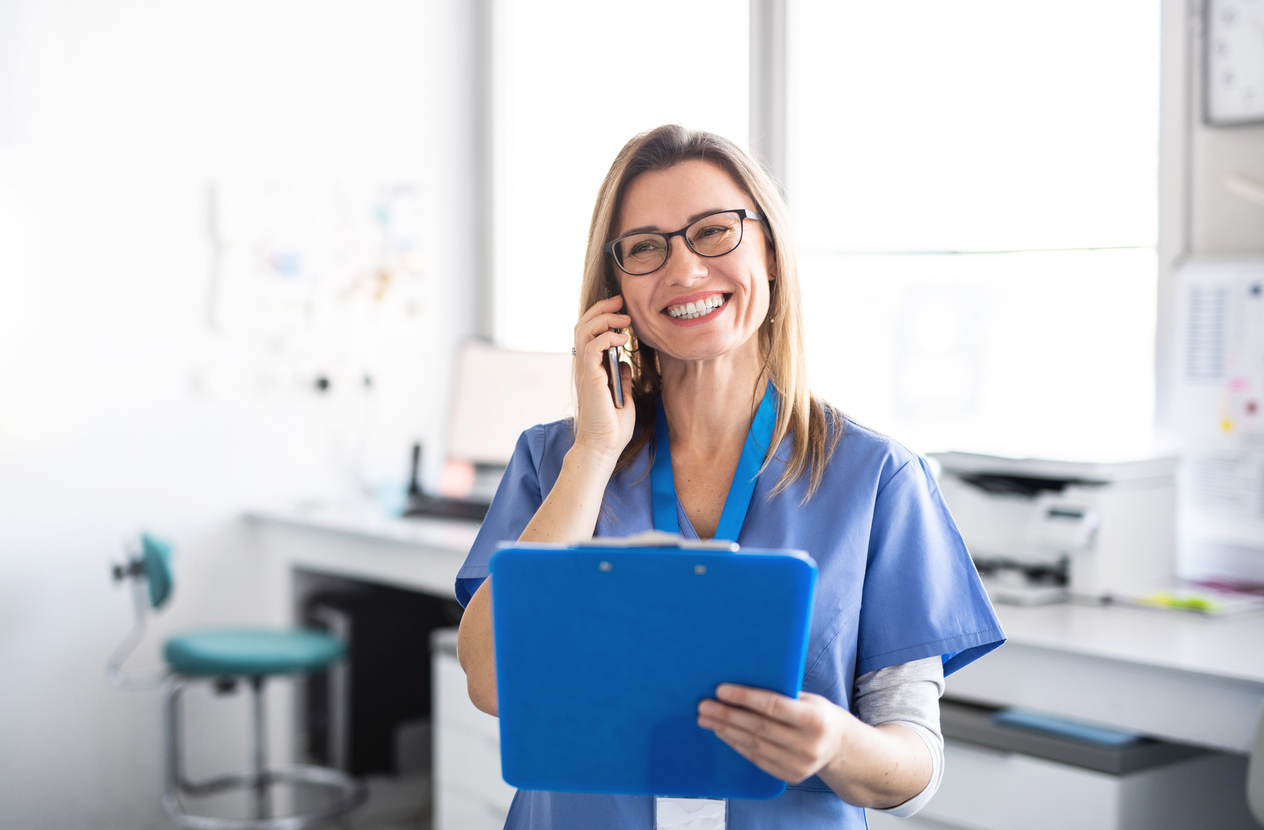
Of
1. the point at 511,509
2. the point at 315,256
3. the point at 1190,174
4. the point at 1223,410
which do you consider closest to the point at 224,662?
the point at 315,256

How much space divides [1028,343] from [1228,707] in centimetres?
123

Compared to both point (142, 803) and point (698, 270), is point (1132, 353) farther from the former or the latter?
point (142, 803)

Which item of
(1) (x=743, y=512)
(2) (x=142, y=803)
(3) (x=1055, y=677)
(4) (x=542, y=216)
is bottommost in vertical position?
(2) (x=142, y=803)

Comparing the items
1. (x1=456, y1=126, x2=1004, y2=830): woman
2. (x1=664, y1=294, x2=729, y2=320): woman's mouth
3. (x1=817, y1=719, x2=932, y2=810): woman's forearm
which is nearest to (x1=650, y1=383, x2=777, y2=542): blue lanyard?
(x1=456, y1=126, x2=1004, y2=830): woman

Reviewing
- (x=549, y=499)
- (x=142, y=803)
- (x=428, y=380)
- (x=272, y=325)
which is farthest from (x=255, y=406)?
(x=549, y=499)

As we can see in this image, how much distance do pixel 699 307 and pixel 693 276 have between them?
0.04 meters

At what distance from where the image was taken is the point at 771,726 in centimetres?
90

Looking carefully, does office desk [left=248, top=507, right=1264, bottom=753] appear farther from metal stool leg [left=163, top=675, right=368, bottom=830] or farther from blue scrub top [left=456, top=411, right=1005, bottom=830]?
metal stool leg [left=163, top=675, right=368, bottom=830]

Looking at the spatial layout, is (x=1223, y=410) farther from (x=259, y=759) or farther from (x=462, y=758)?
(x=259, y=759)

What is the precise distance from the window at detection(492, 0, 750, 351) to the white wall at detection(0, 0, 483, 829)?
409mm

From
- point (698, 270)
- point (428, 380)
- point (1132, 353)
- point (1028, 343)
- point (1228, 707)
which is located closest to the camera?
point (698, 270)

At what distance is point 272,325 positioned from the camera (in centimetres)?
337

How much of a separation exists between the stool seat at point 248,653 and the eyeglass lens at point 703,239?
6.22 ft

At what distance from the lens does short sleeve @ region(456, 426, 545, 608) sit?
128 centimetres
